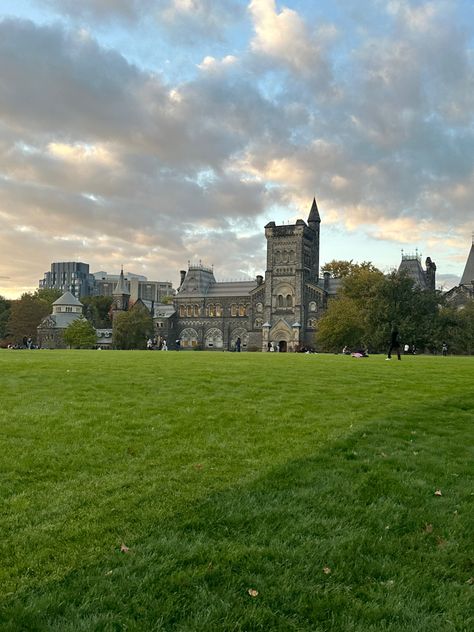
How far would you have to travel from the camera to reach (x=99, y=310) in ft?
461

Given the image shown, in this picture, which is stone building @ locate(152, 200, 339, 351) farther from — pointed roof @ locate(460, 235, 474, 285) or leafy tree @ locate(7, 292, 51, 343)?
leafy tree @ locate(7, 292, 51, 343)

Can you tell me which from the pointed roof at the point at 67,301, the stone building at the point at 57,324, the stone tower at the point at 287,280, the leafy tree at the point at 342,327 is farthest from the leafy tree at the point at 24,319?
the leafy tree at the point at 342,327

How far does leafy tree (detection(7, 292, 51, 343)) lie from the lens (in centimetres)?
11069

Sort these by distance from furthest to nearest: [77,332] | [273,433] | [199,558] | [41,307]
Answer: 1. [41,307]
2. [77,332]
3. [273,433]
4. [199,558]

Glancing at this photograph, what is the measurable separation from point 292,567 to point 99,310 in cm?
13961

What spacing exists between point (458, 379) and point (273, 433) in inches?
443

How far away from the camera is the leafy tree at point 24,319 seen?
111 meters

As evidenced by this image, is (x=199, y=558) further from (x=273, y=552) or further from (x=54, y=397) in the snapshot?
(x=54, y=397)

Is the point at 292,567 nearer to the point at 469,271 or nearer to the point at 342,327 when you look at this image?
the point at 342,327

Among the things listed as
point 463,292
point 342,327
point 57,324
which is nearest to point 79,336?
point 57,324

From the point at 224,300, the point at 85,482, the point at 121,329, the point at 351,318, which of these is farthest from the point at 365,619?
the point at 224,300

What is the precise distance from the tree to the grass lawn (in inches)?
3278

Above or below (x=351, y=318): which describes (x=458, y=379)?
below

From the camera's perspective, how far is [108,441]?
32.5 ft
